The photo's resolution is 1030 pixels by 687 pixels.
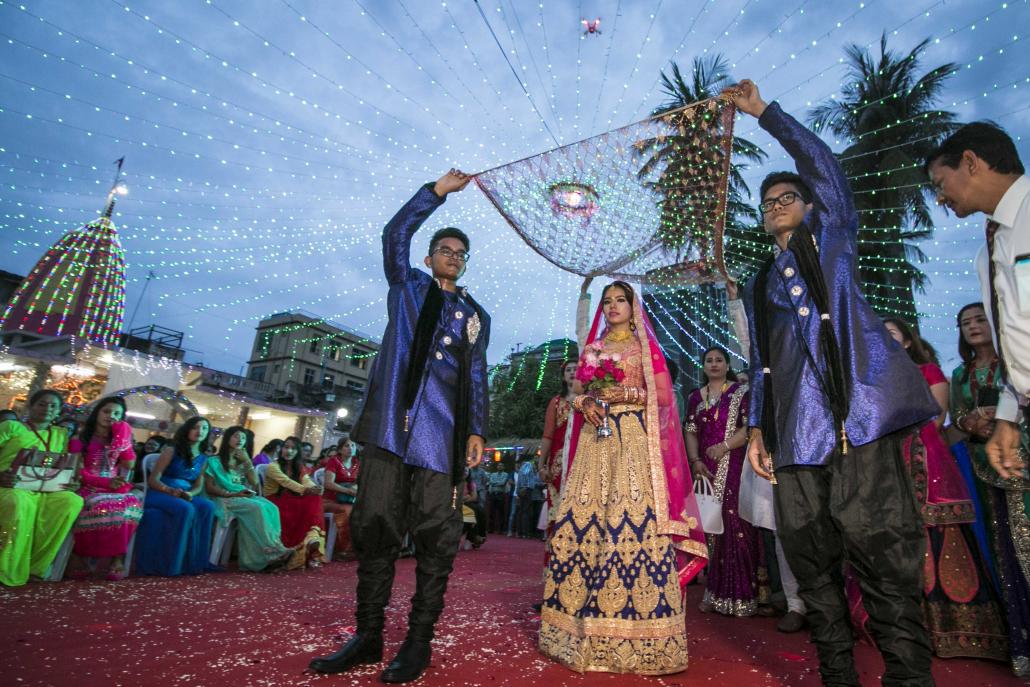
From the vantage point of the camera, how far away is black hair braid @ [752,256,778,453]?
2.01 meters

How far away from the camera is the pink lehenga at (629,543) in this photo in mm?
2465

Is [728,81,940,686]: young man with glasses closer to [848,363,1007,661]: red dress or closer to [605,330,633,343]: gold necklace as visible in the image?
[605,330,633,343]: gold necklace

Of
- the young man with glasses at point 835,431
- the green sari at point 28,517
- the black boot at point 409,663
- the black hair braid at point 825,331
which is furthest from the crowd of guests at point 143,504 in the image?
the black hair braid at point 825,331

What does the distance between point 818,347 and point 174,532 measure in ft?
17.6

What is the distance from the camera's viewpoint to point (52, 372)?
14.6 meters

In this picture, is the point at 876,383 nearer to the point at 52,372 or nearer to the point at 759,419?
the point at 759,419

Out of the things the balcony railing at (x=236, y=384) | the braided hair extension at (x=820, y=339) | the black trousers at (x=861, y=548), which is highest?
the balcony railing at (x=236, y=384)

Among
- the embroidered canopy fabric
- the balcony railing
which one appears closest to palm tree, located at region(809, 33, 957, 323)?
the embroidered canopy fabric

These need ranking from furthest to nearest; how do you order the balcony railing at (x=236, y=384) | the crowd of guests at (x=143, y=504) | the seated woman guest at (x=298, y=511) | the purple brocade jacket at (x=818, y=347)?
the balcony railing at (x=236, y=384)
the seated woman guest at (x=298, y=511)
the crowd of guests at (x=143, y=504)
the purple brocade jacket at (x=818, y=347)

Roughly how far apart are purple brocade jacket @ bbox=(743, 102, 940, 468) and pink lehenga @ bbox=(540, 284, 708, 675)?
0.84 metres

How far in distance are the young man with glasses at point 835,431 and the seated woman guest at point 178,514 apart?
197 inches

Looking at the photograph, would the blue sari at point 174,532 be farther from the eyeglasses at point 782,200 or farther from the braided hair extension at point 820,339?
the eyeglasses at point 782,200

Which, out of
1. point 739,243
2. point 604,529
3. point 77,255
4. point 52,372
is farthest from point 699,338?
point 77,255

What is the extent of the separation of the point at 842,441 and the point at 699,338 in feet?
44.1
